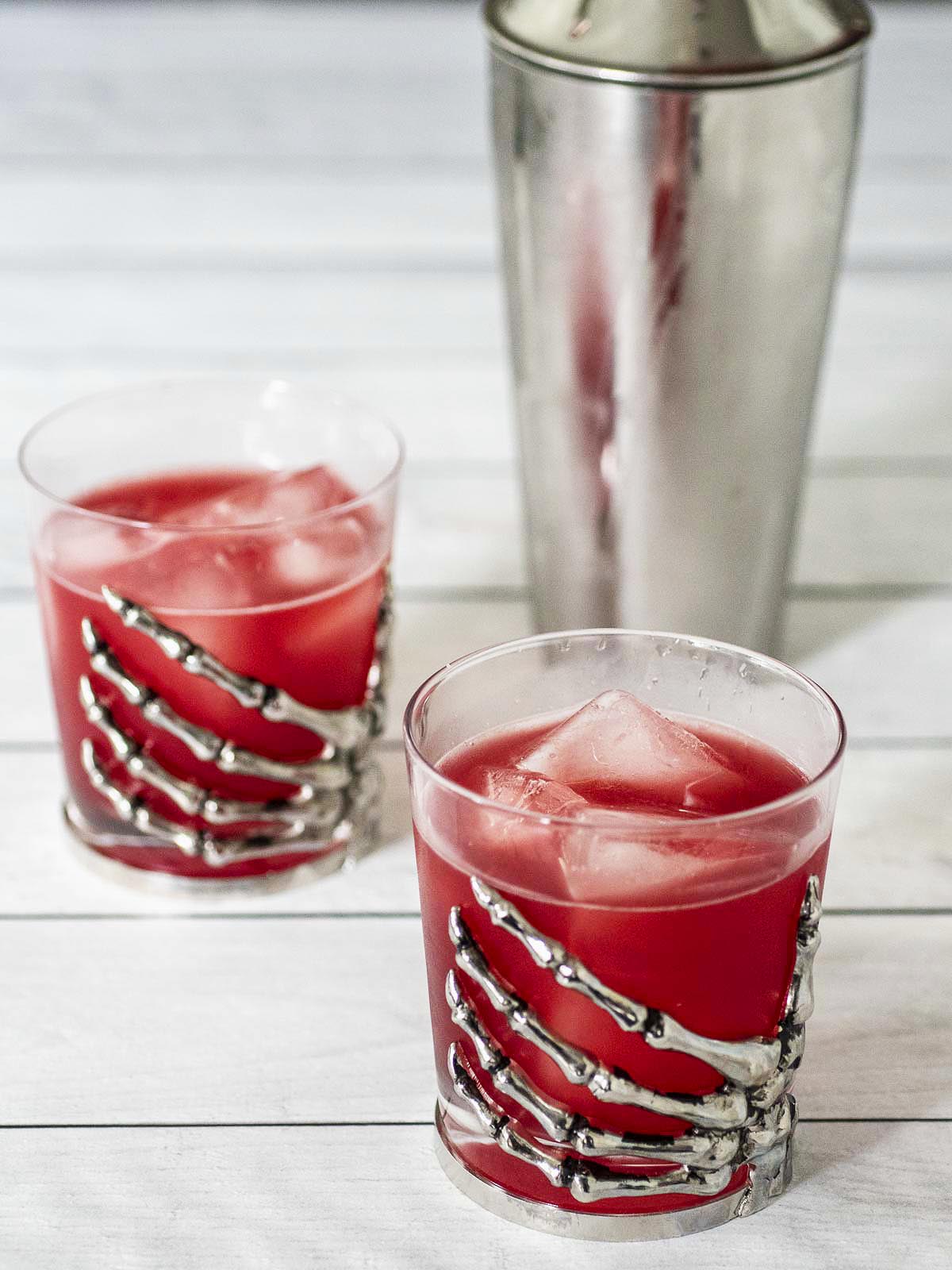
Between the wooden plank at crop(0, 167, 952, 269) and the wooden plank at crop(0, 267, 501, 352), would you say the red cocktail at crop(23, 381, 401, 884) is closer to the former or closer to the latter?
the wooden plank at crop(0, 267, 501, 352)

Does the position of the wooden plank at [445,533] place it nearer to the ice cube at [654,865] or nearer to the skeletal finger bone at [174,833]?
the skeletal finger bone at [174,833]

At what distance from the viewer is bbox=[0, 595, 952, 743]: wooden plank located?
0.80 m

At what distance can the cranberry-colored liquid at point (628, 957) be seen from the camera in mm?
468

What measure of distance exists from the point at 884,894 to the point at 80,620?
330 millimetres

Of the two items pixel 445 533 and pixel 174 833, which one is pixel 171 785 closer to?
pixel 174 833

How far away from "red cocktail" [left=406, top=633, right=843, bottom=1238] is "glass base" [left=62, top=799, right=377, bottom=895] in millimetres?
161

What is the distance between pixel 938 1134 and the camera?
1.82 ft

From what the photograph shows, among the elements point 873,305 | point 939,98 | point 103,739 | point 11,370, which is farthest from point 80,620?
point 939,98

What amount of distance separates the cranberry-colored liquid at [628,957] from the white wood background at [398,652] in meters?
0.05

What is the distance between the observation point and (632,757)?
20.6 inches

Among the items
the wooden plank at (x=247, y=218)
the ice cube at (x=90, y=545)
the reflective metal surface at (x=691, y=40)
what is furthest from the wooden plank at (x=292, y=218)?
the ice cube at (x=90, y=545)

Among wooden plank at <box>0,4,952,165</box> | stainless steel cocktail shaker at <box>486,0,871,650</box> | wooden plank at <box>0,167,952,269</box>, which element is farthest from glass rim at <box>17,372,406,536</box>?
wooden plank at <box>0,4,952,165</box>

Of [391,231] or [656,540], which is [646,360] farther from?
[391,231]

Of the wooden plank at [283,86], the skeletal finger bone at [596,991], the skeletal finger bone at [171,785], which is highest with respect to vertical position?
the skeletal finger bone at [596,991]
